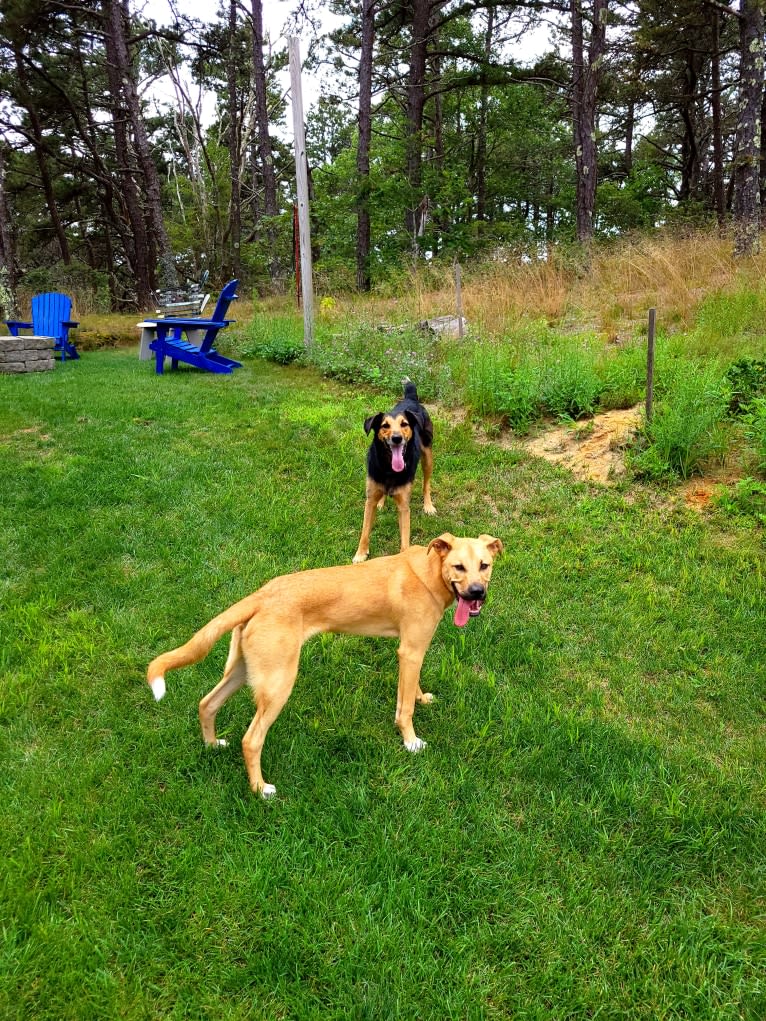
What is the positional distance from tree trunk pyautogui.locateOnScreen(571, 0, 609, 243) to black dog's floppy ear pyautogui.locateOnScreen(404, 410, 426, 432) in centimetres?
1027

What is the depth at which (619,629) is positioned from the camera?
3193mm

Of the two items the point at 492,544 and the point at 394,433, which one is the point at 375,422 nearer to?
the point at 394,433

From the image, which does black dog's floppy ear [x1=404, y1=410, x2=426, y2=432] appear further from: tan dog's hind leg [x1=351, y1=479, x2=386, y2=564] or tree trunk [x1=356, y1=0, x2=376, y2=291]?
tree trunk [x1=356, y1=0, x2=376, y2=291]

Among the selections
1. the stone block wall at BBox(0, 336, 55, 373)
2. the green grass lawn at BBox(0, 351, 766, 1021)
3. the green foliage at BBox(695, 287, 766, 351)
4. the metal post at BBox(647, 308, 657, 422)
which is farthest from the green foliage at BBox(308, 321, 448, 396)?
the stone block wall at BBox(0, 336, 55, 373)

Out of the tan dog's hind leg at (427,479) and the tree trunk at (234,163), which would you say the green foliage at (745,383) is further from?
the tree trunk at (234,163)

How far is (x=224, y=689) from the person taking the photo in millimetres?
2295

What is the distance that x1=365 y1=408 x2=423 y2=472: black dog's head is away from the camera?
3980mm

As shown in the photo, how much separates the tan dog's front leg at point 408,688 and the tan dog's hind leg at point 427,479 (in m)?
2.25

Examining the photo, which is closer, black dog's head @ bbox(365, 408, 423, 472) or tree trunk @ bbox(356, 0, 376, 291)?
black dog's head @ bbox(365, 408, 423, 472)

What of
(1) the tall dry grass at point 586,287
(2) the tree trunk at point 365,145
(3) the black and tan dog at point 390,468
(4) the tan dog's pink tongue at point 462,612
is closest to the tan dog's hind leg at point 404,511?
(3) the black and tan dog at point 390,468

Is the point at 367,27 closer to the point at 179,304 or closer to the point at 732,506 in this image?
the point at 179,304

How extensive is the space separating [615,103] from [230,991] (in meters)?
27.0

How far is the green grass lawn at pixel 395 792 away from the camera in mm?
1628

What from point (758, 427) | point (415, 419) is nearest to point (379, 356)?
point (415, 419)
